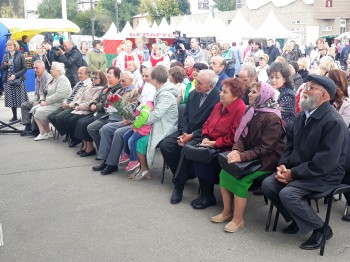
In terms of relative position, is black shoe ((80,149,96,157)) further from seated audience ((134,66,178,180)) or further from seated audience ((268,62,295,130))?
seated audience ((268,62,295,130))

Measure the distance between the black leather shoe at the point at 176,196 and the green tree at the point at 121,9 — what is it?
6597 centimetres

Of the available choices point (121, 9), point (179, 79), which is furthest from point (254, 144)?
point (121, 9)

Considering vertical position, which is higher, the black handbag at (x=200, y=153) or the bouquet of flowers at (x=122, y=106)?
the bouquet of flowers at (x=122, y=106)

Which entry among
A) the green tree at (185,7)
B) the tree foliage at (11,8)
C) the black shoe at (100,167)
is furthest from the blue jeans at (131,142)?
the green tree at (185,7)

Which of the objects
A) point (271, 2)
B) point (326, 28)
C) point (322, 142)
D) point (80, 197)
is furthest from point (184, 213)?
point (271, 2)

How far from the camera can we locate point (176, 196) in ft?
16.5

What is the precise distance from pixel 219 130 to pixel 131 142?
1.66m

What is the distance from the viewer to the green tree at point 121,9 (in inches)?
2768

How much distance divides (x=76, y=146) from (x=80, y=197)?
2688 millimetres

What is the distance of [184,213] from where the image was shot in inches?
185

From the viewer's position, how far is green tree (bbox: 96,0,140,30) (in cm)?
7031

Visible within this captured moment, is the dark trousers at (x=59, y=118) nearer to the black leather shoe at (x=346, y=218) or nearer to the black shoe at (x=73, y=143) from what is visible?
the black shoe at (x=73, y=143)

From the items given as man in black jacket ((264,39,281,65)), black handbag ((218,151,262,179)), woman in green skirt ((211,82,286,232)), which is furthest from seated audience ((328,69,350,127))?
man in black jacket ((264,39,281,65))

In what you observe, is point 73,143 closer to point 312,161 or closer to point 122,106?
point 122,106
